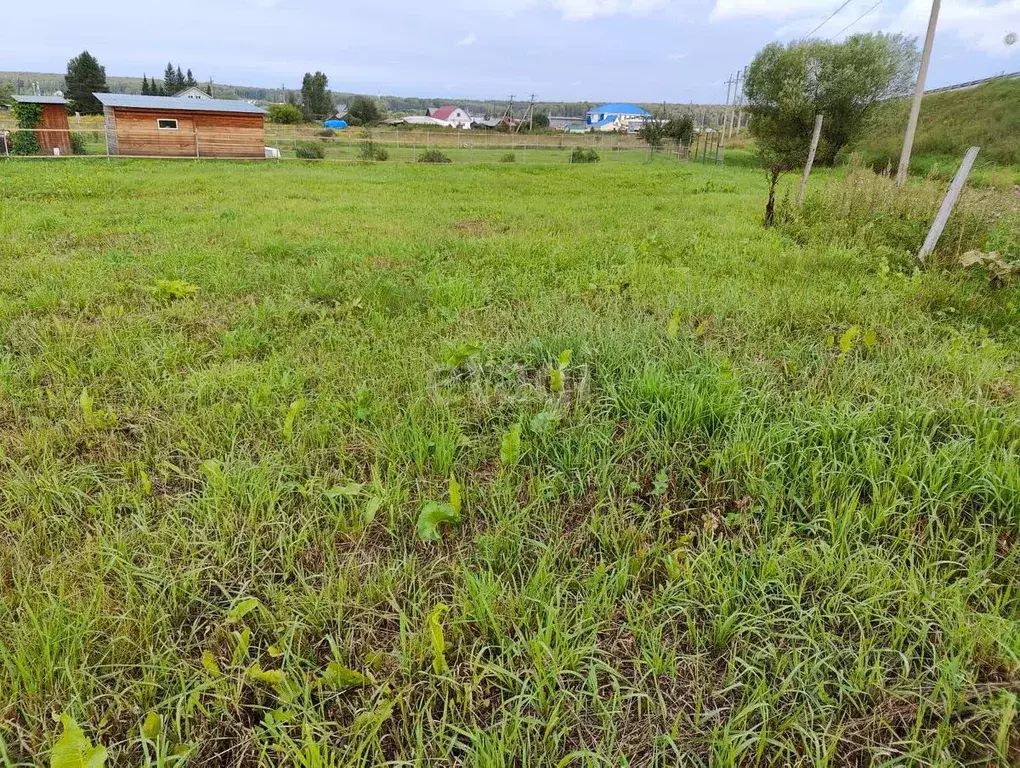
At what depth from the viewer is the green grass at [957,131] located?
67.2 ft

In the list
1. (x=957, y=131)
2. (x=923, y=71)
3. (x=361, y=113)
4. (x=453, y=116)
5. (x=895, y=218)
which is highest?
(x=453, y=116)

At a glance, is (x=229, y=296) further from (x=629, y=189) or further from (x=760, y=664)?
(x=629, y=189)

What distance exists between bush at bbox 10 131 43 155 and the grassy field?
2272 cm

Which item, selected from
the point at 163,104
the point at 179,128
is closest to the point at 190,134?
the point at 179,128

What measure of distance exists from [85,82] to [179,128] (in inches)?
1638

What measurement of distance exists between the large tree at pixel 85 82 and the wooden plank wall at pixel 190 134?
37.1 m

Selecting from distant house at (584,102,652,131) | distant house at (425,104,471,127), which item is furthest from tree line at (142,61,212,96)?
distant house at (584,102,652,131)

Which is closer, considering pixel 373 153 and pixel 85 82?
pixel 373 153

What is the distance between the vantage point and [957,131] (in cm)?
2425

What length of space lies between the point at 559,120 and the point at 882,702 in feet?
329

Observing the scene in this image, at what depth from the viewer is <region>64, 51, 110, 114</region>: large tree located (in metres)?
49.0

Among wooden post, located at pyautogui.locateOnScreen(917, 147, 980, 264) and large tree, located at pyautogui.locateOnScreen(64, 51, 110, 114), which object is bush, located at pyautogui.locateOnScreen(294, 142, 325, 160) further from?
large tree, located at pyautogui.locateOnScreen(64, 51, 110, 114)

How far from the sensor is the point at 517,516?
2.27 meters

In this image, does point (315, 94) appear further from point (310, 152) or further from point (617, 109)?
point (617, 109)
